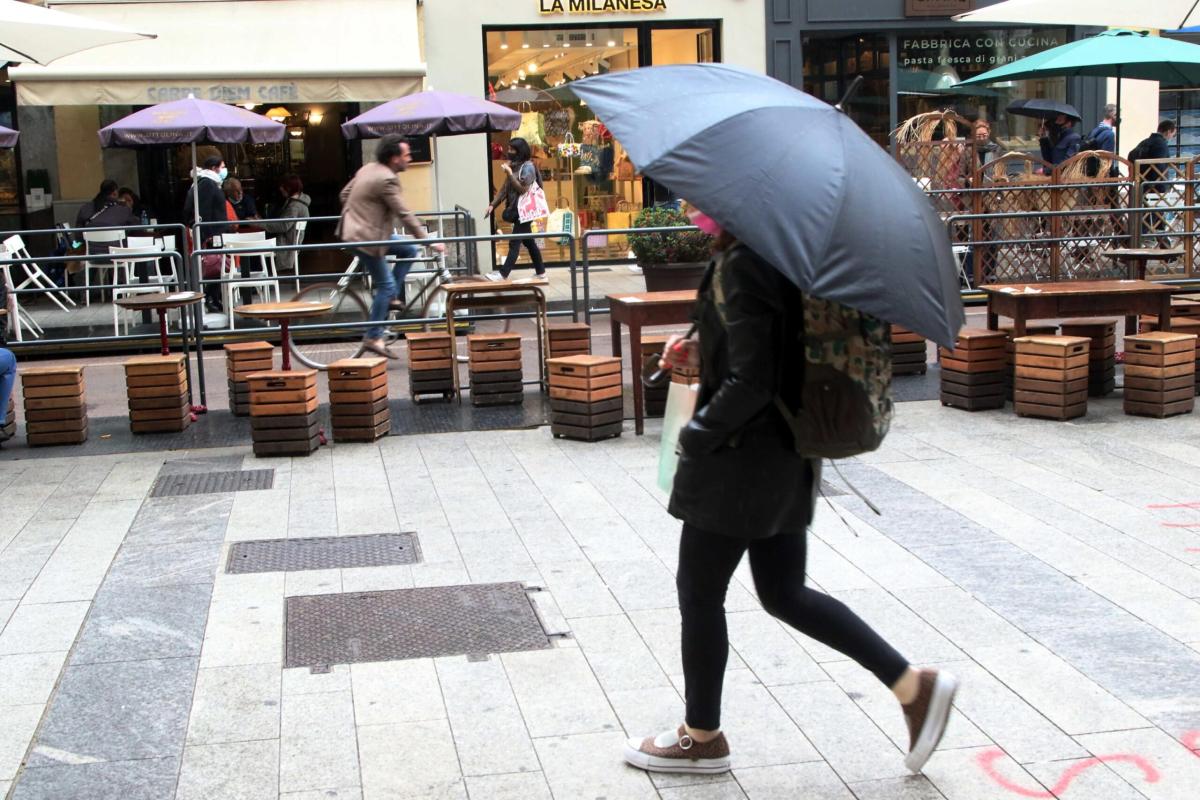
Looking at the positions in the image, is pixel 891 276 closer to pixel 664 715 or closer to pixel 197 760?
pixel 664 715

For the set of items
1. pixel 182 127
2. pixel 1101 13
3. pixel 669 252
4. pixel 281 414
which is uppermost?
pixel 1101 13

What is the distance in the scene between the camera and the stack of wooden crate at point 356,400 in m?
9.29

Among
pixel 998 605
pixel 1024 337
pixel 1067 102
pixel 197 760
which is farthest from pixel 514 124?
pixel 197 760

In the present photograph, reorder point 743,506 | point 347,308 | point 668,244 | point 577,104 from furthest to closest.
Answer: point 577,104
point 347,308
point 668,244
point 743,506

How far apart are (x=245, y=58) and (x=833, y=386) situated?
1612 cm

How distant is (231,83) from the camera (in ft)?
58.3

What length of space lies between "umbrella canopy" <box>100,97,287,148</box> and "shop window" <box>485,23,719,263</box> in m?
5.81

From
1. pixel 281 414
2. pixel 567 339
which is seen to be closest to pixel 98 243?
pixel 567 339

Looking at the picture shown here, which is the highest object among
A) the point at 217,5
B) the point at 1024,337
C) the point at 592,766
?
the point at 217,5

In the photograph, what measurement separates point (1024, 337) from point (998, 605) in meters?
4.40

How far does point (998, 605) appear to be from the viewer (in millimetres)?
5723

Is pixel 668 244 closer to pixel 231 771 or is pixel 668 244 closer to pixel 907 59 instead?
pixel 907 59

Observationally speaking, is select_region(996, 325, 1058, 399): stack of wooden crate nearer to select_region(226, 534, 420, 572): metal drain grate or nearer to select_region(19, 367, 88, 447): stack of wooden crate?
select_region(226, 534, 420, 572): metal drain grate

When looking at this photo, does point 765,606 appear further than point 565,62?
No
